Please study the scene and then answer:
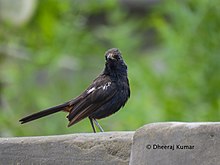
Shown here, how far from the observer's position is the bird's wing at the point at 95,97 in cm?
546

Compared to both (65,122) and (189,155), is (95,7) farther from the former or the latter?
(189,155)

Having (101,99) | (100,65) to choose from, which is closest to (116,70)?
(101,99)

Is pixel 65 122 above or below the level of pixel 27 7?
below

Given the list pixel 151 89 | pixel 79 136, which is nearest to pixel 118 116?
pixel 151 89

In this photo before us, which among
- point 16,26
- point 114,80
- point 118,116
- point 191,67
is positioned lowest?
point 114,80

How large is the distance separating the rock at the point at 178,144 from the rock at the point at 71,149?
0.65ft

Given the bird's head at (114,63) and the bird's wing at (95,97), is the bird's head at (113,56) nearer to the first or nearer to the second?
the bird's head at (114,63)

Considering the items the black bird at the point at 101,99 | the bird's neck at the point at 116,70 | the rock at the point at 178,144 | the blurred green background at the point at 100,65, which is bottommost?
the rock at the point at 178,144

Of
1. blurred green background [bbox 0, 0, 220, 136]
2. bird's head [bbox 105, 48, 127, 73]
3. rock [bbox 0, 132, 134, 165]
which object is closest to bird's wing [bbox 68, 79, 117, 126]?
bird's head [bbox 105, 48, 127, 73]

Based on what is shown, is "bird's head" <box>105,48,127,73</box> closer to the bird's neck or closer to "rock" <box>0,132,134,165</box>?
the bird's neck

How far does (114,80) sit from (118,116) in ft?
12.0

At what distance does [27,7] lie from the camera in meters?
10.2

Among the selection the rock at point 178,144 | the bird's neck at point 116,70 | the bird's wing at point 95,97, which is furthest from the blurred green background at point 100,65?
the rock at point 178,144

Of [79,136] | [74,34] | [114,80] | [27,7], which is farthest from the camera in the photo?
[74,34]
